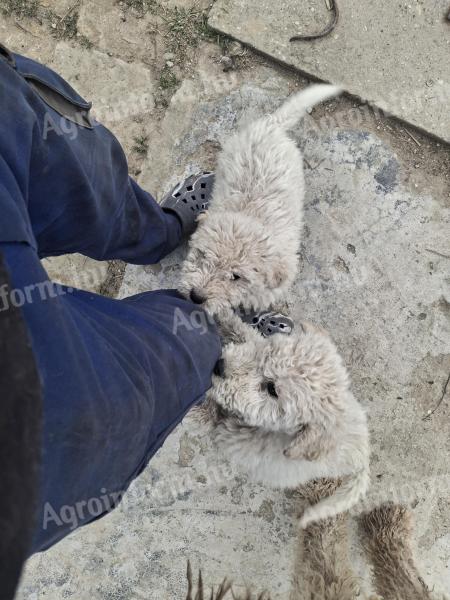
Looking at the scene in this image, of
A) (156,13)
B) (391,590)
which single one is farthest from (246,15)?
(391,590)

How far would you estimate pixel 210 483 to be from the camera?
2609 millimetres

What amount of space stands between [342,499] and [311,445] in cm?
47

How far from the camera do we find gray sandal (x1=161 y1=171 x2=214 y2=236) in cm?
250

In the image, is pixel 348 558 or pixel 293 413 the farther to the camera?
pixel 348 558

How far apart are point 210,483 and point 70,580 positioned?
0.94m

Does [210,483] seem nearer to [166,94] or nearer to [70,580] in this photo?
[70,580]

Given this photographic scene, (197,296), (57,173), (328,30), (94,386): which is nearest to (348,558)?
(197,296)

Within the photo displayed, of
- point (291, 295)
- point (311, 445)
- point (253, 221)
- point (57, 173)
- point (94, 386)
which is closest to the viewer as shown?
point (94, 386)

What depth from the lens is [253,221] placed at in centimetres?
223

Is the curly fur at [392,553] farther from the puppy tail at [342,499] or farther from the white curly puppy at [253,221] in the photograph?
the white curly puppy at [253,221]

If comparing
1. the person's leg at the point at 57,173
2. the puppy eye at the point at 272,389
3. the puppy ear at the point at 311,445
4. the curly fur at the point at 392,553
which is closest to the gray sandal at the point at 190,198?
the person's leg at the point at 57,173

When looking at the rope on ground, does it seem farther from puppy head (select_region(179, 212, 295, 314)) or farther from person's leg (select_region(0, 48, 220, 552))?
person's leg (select_region(0, 48, 220, 552))

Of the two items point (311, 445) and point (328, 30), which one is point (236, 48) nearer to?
point (328, 30)

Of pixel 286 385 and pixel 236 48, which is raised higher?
pixel 236 48
